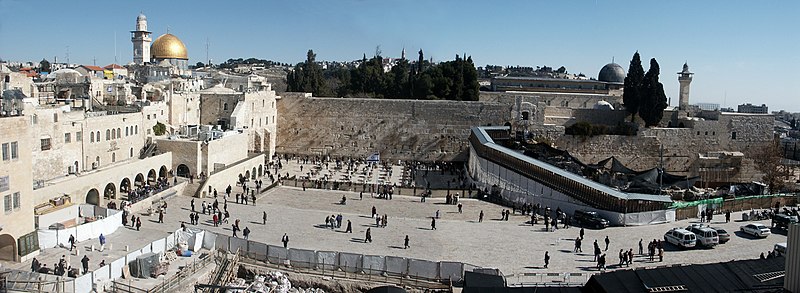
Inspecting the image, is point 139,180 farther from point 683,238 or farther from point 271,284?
point 683,238

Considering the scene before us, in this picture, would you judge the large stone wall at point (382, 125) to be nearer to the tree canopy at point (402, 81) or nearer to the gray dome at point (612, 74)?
the tree canopy at point (402, 81)

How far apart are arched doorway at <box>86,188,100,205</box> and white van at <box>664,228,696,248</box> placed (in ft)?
58.4

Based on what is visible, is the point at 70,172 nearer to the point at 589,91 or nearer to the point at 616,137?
the point at 616,137

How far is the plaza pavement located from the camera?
15891mm

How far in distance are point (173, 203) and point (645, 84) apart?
25.5 m

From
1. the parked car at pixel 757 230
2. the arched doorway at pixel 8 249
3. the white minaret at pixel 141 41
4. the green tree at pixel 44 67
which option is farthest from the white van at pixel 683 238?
the green tree at pixel 44 67

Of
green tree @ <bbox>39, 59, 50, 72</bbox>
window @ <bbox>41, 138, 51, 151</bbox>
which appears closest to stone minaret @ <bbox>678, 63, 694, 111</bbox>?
window @ <bbox>41, 138, 51, 151</bbox>

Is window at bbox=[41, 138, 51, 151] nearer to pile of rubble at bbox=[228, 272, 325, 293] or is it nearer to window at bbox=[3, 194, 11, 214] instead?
window at bbox=[3, 194, 11, 214]

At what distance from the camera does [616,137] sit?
35906 millimetres

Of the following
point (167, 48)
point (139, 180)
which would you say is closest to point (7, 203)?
point (139, 180)

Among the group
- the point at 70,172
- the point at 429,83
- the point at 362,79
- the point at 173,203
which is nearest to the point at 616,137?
the point at 429,83

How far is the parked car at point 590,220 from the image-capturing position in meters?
19.2

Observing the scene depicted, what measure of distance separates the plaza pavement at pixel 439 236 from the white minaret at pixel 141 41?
34.0 m

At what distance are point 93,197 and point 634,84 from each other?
27642mm
